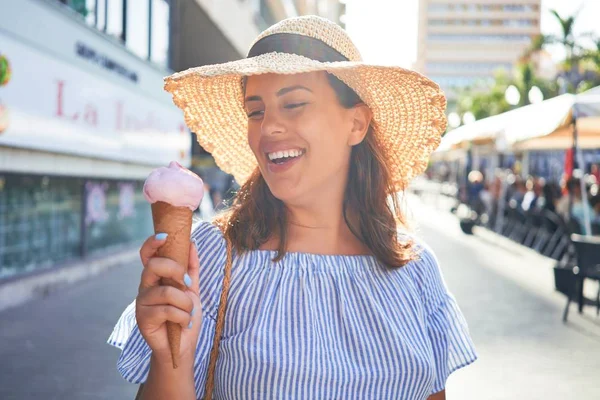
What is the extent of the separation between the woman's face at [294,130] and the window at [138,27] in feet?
33.9

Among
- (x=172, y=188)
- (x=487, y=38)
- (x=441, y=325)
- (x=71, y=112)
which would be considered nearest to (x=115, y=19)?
(x=71, y=112)

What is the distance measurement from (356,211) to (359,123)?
0.29 metres

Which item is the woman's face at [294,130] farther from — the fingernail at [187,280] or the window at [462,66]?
the window at [462,66]

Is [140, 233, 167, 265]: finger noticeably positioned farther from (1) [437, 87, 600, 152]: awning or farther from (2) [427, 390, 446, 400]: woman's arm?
(1) [437, 87, 600, 152]: awning

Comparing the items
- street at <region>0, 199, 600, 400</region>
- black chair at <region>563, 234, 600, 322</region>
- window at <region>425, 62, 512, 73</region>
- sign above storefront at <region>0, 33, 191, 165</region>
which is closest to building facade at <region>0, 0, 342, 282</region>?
sign above storefront at <region>0, 33, 191, 165</region>

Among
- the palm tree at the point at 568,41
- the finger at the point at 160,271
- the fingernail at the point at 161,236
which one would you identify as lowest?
the finger at the point at 160,271

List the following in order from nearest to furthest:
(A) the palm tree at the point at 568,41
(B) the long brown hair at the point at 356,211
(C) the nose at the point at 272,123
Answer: (C) the nose at the point at 272,123 < (B) the long brown hair at the point at 356,211 < (A) the palm tree at the point at 568,41

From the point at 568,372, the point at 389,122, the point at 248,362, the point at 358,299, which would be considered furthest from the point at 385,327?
the point at 568,372

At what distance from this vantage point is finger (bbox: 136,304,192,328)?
55.2 inches

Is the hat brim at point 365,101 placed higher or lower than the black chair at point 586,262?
higher

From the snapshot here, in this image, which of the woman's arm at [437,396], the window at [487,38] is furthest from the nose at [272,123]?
the window at [487,38]

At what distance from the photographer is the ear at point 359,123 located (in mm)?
2098

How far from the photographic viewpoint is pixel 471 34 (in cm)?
13362

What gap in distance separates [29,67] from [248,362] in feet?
21.5
